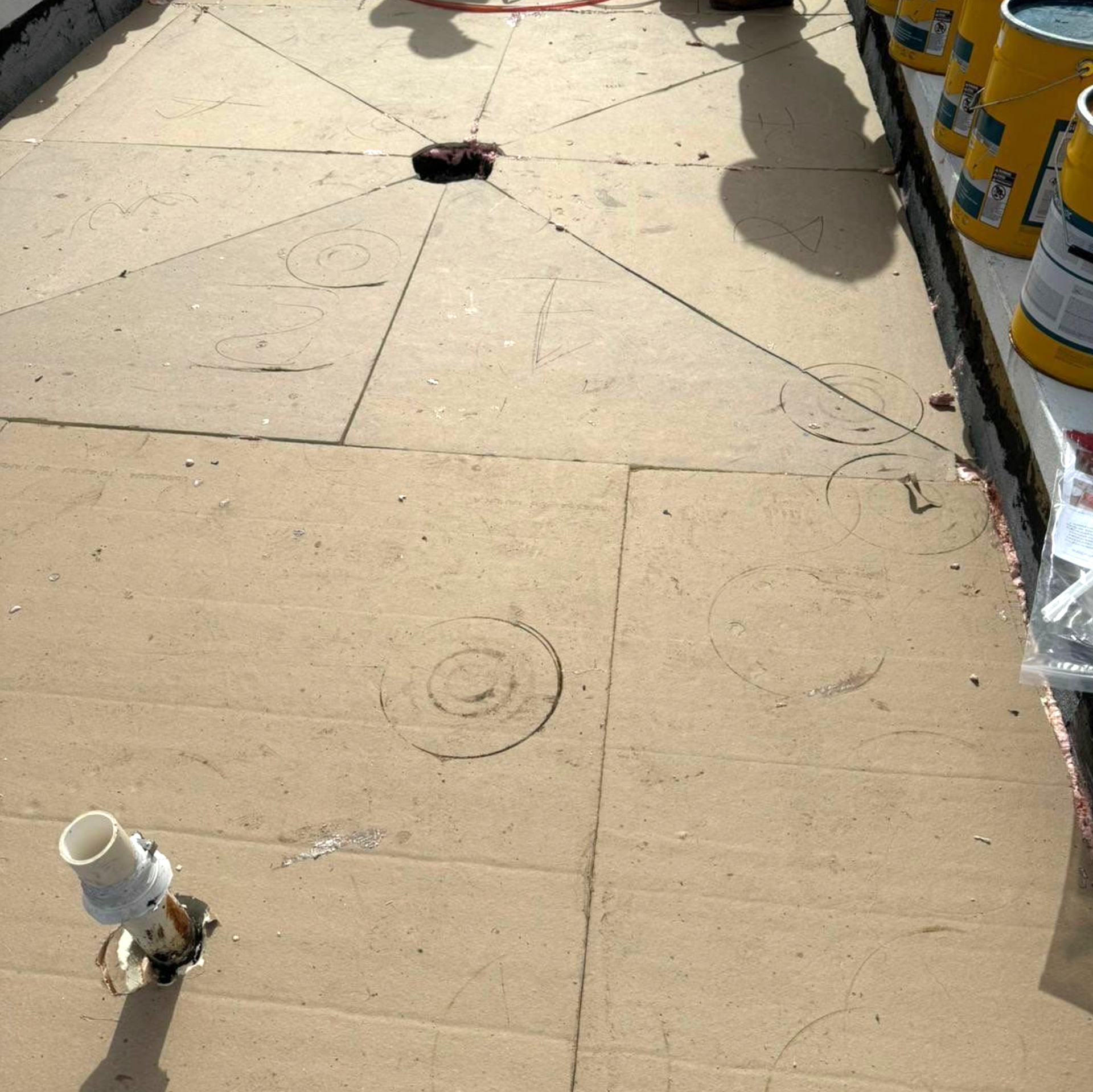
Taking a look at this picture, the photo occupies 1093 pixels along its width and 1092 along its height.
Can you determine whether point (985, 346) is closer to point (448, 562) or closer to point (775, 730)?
point (775, 730)

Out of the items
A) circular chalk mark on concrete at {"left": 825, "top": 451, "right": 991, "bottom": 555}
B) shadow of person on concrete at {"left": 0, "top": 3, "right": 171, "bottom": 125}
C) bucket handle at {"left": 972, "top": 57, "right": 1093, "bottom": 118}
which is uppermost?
bucket handle at {"left": 972, "top": 57, "right": 1093, "bottom": 118}

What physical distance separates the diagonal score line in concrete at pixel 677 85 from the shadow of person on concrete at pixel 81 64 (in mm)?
2163

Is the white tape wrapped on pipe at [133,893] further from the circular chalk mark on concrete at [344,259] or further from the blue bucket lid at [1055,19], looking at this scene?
the blue bucket lid at [1055,19]

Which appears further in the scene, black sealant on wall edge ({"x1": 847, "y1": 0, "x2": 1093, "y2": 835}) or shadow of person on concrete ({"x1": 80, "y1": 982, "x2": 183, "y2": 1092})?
black sealant on wall edge ({"x1": 847, "y1": 0, "x2": 1093, "y2": 835})

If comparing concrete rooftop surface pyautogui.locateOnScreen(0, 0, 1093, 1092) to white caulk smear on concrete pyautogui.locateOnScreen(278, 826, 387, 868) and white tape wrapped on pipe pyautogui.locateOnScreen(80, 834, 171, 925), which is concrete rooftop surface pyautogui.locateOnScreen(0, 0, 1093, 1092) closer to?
white caulk smear on concrete pyautogui.locateOnScreen(278, 826, 387, 868)

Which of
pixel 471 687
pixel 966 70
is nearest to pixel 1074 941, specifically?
pixel 471 687

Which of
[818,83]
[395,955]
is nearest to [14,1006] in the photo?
[395,955]

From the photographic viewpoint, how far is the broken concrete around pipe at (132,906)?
60.0 inches

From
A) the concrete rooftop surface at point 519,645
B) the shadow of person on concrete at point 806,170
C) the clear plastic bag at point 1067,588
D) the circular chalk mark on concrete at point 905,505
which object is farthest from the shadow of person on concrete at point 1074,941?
the shadow of person on concrete at point 806,170

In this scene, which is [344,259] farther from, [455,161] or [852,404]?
[852,404]

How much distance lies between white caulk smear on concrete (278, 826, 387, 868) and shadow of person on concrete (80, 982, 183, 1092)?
0.97ft

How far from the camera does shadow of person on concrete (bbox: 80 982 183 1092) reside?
5.44 feet

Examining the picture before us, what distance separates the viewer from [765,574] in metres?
2.43

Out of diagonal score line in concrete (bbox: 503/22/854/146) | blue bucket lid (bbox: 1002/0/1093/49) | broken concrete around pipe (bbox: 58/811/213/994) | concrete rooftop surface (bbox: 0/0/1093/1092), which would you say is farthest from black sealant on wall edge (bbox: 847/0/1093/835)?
broken concrete around pipe (bbox: 58/811/213/994)
